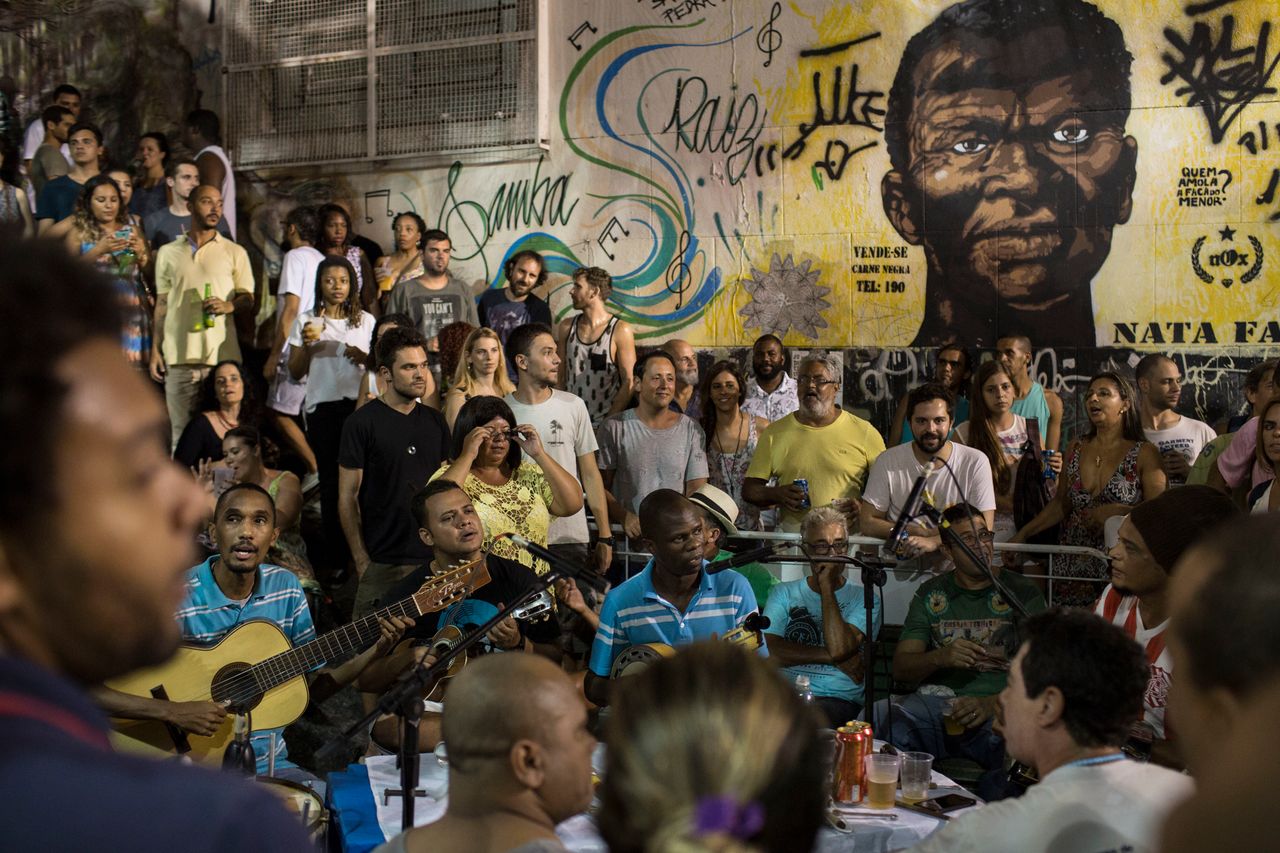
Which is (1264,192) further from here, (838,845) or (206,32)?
(206,32)

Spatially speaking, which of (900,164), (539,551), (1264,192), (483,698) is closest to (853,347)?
(900,164)

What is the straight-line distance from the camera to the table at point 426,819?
3.68 m

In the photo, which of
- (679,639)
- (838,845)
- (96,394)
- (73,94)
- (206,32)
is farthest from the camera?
(206,32)

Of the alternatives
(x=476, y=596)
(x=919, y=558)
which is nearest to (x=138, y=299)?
(x=476, y=596)

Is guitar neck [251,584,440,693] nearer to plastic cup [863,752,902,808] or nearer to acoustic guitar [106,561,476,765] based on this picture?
acoustic guitar [106,561,476,765]

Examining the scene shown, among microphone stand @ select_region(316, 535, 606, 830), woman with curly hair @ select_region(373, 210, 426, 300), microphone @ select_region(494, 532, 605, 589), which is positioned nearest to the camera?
microphone stand @ select_region(316, 535, 606, 830)

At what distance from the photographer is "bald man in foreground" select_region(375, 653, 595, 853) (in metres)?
2.62

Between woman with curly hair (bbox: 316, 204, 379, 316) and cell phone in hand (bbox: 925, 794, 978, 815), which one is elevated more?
woman with curly hair (bbox: 316, 204, 379, 316)

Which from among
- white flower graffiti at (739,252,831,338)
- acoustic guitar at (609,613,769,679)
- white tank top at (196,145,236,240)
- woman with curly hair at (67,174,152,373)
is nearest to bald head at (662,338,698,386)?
white flower graffiti at (739,252,831,338)

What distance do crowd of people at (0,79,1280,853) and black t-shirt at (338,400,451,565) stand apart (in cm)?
2

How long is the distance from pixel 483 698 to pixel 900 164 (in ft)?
26.3

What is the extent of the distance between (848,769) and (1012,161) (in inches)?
262

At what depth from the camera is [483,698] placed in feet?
8.88

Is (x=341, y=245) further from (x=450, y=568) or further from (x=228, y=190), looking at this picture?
(x=450, y=568)
